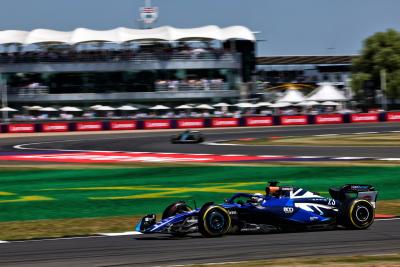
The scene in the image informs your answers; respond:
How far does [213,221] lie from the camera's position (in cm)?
1256

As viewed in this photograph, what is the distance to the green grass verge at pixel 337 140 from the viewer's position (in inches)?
1453

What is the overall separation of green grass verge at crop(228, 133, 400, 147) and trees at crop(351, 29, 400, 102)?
118 ft

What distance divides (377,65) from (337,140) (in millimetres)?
42913

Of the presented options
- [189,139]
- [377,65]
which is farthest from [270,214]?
[377,65]

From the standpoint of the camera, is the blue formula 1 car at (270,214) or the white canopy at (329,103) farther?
the white canopy at (329,103)

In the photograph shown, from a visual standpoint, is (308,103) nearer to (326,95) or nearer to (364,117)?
(326,95)

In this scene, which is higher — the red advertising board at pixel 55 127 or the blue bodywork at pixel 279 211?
the red advertising board at pixel 55 127

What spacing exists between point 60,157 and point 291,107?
41.8m

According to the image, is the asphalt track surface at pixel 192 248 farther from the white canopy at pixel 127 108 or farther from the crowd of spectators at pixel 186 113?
the white canopy at pixel 127 108

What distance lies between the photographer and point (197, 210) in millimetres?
12734

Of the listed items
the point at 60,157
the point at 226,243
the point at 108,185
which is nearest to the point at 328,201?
the point at 226,243

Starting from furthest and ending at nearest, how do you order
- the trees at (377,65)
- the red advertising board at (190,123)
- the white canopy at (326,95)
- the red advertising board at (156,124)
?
1. the trees at (377,65)
2. the white canopy at (326,95)
3. the red advertising board at (190,123)
4. the red advertising board at (156,124)

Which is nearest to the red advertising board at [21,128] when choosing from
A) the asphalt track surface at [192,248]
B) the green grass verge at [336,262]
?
the asphalt track surface at [192,248]

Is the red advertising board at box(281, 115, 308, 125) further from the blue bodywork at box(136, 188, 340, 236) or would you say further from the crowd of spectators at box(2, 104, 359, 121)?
the blue bodywork at box(136, 188, 340, 236)
